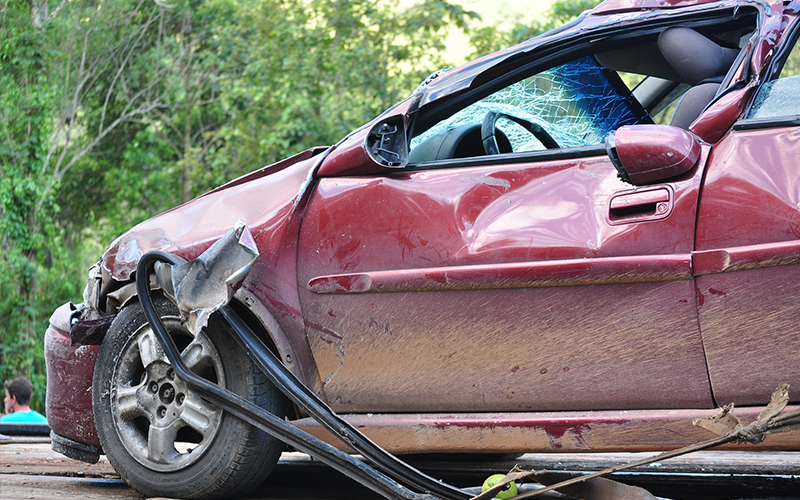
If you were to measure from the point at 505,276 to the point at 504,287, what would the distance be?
0.11 feet

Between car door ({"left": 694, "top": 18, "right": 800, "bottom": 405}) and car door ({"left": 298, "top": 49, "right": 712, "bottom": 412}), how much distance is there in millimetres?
47

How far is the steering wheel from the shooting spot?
312cm

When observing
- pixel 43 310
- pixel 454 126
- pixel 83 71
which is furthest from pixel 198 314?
pixel 83 71

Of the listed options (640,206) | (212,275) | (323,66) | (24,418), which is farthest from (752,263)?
(323,66)

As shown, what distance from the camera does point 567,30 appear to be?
2754 mm

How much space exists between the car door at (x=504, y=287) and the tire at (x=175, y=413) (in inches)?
12.8

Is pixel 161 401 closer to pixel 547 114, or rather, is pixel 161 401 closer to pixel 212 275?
pixel 212 275

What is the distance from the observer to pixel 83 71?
1761 centimetres

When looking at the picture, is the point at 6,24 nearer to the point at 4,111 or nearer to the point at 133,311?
the point at 4,111

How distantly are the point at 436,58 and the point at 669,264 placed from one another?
12.7 m

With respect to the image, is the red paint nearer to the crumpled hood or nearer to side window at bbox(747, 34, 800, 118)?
the crumpled hood

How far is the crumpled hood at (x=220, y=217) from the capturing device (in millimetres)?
2785

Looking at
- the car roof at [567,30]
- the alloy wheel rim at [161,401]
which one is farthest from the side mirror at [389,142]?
the alloy wheel rim at [161,401]

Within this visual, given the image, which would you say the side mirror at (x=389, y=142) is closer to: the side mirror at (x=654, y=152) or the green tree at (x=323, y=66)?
the side mirror at (x=654, y=152)
